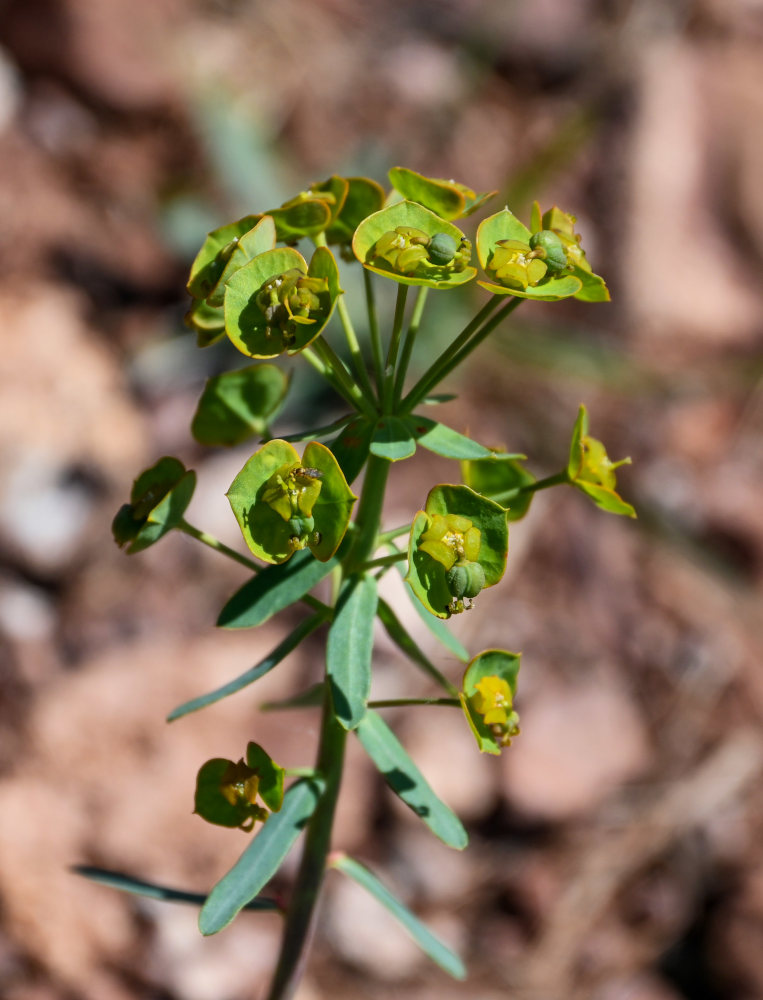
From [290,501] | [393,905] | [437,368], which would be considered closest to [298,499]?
[290,501]

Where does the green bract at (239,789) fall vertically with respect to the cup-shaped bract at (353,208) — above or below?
below

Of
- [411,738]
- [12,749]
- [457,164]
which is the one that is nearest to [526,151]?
[457,164]

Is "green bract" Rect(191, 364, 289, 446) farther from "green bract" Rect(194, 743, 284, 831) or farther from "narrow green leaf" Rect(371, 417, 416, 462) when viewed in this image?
"green bract" Rect(194, 743, 284, 831)

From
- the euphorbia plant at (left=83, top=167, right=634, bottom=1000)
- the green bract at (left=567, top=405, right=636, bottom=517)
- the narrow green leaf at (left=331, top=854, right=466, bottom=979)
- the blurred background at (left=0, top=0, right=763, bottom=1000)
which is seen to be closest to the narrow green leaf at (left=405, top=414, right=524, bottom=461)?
the euphorbia plant at (left=83, top=167, right=634, bottom=1000)

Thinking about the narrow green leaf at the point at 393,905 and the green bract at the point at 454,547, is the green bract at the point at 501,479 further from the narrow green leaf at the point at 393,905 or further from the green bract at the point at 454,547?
the narrow green leaf at the point at 393,905

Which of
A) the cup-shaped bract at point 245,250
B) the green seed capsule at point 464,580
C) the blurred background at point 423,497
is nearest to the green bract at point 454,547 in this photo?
the green seed capsule at point 464,580

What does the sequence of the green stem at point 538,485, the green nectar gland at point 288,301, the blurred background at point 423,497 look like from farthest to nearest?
1. the blurred background at point 423,497
2. the green stem at point 538,485
3. the green nectar gland at point 288,301
